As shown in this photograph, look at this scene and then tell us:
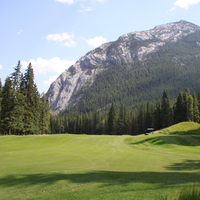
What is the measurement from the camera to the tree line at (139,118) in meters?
84.7

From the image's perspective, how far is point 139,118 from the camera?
379 feet

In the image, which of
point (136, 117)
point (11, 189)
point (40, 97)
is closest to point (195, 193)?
point (11, 189)

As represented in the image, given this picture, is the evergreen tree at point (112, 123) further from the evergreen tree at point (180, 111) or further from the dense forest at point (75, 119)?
Result: the evergreen tree at point (180, 111)

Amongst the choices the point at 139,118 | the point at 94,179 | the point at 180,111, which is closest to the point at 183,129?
the point at 180,111

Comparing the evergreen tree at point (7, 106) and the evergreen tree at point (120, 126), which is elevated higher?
the evergreen tree at point (7, 106)

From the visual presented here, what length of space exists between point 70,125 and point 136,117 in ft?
210

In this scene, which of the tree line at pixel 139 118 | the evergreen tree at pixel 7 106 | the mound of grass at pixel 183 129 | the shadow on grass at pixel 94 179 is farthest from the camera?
the tree line at pixel 139 118

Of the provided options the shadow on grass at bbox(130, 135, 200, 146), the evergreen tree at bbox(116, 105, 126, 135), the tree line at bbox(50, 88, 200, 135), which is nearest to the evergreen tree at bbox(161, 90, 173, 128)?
the tree line at bbox(50, 88, 200, 135)

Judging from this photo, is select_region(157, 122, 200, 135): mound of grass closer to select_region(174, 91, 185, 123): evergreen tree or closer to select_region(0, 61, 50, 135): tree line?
select_region(174, 91, 185, 123): evergreen tree

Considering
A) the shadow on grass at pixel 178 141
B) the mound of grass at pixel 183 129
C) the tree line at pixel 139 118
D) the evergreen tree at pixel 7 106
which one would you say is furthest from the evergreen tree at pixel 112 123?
the shadow on grass at pixel 178 141

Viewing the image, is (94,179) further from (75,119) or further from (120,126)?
(75,119)

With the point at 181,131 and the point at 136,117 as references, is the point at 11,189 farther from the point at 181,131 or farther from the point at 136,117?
the point at 136,117

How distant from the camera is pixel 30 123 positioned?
6059 cm

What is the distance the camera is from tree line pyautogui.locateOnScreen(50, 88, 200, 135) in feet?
278
